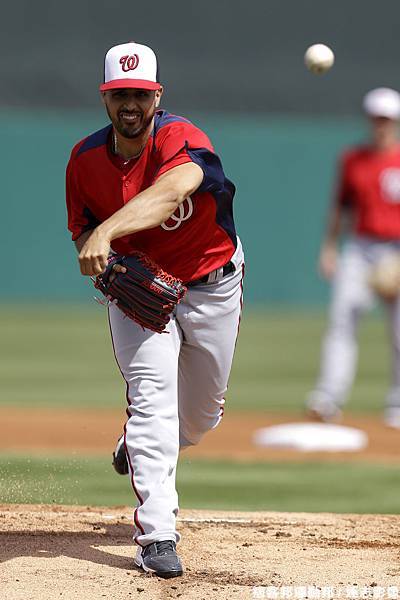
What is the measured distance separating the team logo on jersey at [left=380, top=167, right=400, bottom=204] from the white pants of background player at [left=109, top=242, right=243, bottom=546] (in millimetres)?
4304

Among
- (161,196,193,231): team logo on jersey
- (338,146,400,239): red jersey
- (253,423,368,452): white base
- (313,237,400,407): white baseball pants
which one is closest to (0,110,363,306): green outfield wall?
(338,146,400,239): red jersey

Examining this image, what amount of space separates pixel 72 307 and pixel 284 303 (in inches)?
137

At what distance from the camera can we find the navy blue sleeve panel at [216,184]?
4.21 meters

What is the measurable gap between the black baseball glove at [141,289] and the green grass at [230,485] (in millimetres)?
1786

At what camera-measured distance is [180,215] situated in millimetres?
4309

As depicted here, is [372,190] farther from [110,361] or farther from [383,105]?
[110,361]

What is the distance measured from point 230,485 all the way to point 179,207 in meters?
2.65

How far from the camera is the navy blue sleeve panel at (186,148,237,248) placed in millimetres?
4215

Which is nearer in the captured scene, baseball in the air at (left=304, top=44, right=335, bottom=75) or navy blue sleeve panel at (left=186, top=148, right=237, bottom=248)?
navy blue sleeve panel at (left=186, top=148, right=237, bottom=248)

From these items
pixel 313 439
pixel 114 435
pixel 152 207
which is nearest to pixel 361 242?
pixel 313 439

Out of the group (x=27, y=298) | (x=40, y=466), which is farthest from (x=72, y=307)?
(x=40, y=466)

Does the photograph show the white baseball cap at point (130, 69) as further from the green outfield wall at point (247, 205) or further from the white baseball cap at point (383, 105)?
the green outfield wall at point (247, 205)

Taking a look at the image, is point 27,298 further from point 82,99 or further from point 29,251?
point 82,99

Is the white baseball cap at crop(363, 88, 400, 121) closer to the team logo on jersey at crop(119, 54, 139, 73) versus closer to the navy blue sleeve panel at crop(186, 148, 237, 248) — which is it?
the navy blue sleeve panel at crop(186, 148, 237, 248)
